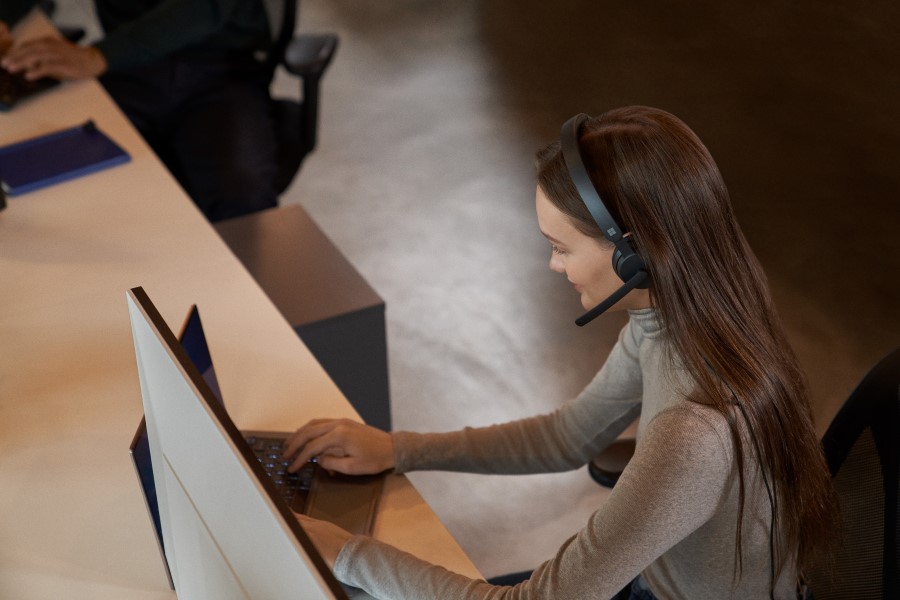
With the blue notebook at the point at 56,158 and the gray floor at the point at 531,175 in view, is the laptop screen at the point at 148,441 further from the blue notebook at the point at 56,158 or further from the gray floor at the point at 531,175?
the gray floor at the point at 531,175

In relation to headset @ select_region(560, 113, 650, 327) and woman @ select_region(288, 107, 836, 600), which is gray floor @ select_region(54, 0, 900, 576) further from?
headset @ select_region(560, 113, 650, 327)

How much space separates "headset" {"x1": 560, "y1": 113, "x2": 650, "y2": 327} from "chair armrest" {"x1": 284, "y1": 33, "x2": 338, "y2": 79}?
1.46 metres

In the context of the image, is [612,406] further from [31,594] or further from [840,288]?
[840,288]

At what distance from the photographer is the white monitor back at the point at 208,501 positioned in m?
0.72

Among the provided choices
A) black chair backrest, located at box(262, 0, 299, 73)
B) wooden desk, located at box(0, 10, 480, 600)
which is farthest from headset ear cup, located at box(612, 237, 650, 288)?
black chair backrest, located at box(262, 0, 299, 73)

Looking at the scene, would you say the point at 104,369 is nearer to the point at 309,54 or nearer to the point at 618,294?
the point at 618,294

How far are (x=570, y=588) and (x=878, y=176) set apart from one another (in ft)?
9.50

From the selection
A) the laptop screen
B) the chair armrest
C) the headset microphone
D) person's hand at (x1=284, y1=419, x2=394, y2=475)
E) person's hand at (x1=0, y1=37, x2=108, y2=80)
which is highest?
the headset microphone

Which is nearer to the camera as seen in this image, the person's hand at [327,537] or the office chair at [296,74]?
the person's hand at [327,537]

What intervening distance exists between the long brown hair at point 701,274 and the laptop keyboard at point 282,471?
0.51 metres

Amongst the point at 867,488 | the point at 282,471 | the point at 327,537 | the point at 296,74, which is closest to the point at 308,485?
the point at 282,471

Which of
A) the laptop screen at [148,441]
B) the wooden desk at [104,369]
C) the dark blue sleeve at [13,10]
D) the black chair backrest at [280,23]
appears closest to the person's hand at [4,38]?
the dark blue sleeve at [13,10]

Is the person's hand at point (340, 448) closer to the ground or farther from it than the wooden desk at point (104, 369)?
farther from it

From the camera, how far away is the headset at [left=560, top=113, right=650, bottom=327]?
3.60 feet
